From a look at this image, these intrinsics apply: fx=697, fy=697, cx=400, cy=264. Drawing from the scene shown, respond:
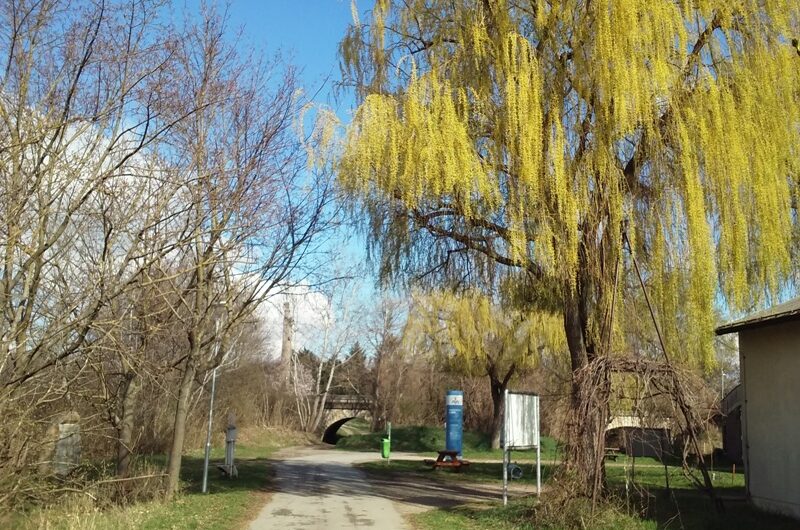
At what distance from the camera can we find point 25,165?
7234 millimetres

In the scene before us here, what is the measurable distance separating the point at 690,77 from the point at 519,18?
122 inches

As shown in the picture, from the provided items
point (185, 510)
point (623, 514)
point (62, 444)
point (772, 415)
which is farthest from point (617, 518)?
point (62, 444)

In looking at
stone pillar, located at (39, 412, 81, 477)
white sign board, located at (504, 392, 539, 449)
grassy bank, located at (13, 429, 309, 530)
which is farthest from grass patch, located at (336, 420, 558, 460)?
stone pillar, located at (39, 412, 81, 477)

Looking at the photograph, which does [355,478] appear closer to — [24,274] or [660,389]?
[660,389]

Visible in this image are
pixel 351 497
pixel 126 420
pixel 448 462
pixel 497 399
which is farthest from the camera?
pixel 497 399

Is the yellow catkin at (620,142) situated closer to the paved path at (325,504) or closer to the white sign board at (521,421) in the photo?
the white sign board at (521,421)

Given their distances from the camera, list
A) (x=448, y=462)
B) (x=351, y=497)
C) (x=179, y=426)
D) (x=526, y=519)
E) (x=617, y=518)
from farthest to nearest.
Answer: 1. (x=448, y=462)
2. (x=351, y=497)
3. (x=179, y=426)
4. (x=526, y=519)
5. (x=617, y=518)

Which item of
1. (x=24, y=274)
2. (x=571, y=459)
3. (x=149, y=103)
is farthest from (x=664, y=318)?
(x=24, y=274)

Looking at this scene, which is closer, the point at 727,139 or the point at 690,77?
the point at 727,139

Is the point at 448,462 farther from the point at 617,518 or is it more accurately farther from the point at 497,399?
the point at 617,518

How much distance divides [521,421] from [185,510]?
6.79 metres

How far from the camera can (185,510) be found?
12.7 meters

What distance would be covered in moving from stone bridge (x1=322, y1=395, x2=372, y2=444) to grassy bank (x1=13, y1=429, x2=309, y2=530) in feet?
95.2

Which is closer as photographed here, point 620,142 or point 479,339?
point 620,142
